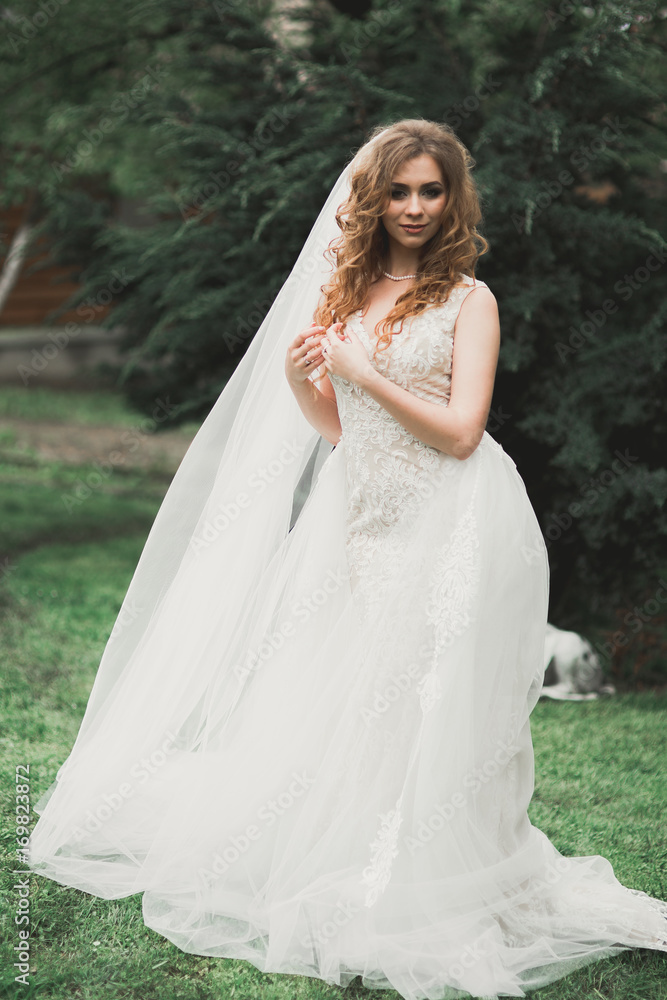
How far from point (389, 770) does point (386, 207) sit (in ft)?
5.07

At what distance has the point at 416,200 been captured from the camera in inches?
96.9

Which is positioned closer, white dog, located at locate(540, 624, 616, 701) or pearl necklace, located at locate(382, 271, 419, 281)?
pearl necklace, located at locate(382, 271, 419, 281)

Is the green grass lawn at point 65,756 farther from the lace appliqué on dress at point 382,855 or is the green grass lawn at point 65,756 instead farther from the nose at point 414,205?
the nose at point 414,205

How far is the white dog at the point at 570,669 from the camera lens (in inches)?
195

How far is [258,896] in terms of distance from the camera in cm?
255

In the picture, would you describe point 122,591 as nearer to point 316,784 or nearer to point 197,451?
point 197,451

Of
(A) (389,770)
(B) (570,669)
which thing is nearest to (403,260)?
(A) (389,770)

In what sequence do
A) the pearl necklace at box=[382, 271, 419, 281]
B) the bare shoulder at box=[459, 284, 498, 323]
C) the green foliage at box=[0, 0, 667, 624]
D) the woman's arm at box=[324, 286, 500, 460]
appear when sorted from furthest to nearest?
the green foliage at box=[0, 0, 667, 624]
the pearl necklace at box=[382, 271, 419, 281]
the bare shoulder at box=[459, 284, 498, 323]
the woman's arm at box=[324, 286, 500, 460]

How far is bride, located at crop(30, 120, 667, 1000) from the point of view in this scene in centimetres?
243

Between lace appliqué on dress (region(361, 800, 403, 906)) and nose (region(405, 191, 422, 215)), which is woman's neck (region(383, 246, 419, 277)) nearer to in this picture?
nose (region(405, 191, 422, 215))

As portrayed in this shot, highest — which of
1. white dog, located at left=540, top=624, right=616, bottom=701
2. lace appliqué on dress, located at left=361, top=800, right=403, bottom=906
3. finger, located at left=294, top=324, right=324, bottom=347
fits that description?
finger, located at left=294, top=324, right=324, bottom=347

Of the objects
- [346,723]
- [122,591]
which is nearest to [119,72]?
[122,591]

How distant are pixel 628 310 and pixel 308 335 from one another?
3258 millimetres

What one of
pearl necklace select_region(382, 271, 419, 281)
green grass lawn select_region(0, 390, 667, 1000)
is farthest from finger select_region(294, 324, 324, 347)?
green grass lawn select_region(0, 390, 667, 1000)
